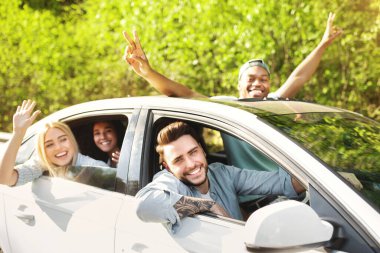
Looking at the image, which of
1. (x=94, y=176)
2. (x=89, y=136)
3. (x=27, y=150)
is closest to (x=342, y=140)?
(x=94, y=176)

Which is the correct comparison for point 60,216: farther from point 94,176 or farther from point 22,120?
point 22,120

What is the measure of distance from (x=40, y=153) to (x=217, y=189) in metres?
1.14

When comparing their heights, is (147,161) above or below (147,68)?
below

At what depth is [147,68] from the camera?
3.70 m

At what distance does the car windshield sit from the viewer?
2.29 meters

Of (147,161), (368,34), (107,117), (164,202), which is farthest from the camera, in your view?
(368,34)

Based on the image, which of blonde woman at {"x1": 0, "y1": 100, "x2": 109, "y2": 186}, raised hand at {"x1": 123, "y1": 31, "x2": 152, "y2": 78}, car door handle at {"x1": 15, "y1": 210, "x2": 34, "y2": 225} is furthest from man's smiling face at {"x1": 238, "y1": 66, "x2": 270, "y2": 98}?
car door handle at {"x1": 15, "y1": 210, "x2": 34, "y2": 225}

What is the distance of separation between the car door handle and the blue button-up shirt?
90 centimetres

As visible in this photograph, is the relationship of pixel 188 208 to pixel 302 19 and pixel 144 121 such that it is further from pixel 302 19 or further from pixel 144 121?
pixel 302 19

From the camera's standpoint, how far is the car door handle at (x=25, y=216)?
10.6 ft

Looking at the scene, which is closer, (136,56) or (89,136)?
(136,56)

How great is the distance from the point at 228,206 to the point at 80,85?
983cm

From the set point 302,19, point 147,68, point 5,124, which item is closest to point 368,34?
point 302,19

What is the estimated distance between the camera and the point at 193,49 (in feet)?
30.8
